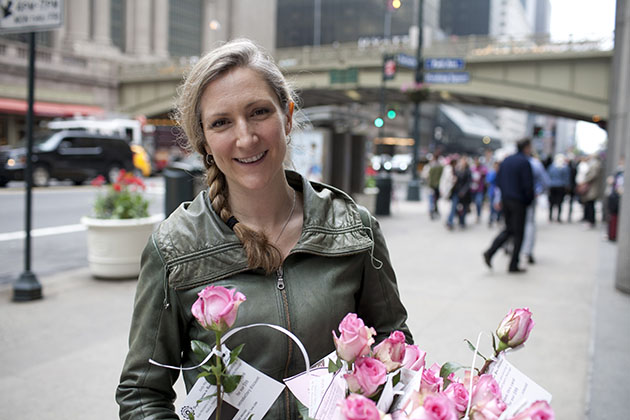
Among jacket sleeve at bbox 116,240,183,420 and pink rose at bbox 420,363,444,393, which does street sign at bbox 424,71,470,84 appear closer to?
jacket sleeve at bbox 116,240,183,420

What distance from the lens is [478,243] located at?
11.7 m

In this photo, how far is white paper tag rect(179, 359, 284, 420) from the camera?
140 centimetres

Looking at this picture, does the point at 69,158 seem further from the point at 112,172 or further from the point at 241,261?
the point at 241,261

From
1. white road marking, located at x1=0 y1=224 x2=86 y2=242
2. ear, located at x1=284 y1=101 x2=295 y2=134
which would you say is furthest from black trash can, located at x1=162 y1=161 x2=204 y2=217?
ear, located at x1=284 y1=101 x2=295 y2=134

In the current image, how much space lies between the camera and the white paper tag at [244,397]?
1.40 metres

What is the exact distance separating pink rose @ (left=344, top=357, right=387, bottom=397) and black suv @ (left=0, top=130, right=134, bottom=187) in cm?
2119

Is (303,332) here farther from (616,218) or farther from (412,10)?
(412,10)

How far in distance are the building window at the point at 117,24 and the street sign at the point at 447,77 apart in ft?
150

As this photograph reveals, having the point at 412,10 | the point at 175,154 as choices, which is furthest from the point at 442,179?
the point at 412,10

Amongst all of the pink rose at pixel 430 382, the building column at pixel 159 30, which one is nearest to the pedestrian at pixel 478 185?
the pink rose at pixel 430 382

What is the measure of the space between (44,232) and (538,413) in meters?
11.9

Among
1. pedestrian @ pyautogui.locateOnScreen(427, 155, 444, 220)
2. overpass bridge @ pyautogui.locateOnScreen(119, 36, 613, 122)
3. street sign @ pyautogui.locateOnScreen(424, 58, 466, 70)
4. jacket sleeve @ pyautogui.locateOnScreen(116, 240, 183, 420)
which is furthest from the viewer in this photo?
overpass bridge @ pyautogui.locateOnScreen(119, 36, 613, 122)

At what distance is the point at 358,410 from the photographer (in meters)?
0.94

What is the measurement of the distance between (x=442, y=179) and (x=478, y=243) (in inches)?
147
